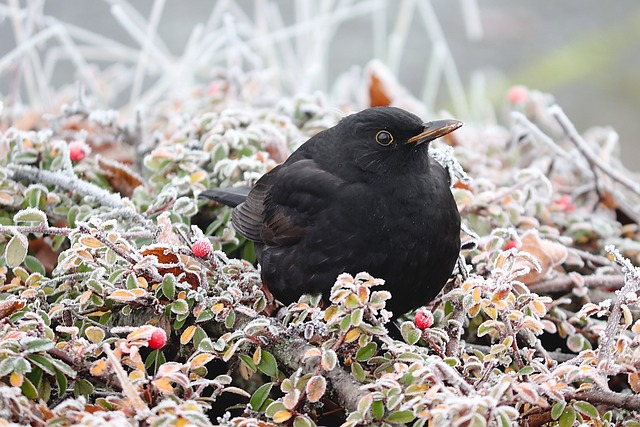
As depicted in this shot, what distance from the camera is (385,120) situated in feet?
7.43

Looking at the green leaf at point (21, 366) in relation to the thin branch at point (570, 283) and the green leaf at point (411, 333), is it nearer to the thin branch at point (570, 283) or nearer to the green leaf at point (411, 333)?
the green leaf at point (411, 333)

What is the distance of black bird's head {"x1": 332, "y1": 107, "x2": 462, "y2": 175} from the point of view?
2.23 metres

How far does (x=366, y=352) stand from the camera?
178cm

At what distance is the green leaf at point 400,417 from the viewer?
5.08 ft

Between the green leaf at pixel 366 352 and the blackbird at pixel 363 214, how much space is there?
1.03 feet

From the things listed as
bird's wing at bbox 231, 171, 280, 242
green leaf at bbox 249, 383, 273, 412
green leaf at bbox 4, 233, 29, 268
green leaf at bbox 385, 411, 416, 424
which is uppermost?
green leaf at bbox 4, 233, 29, 268

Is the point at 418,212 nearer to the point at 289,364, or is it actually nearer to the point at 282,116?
the point at 289,364

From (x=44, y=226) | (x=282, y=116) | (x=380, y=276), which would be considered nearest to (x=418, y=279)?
(x=380, y=276)

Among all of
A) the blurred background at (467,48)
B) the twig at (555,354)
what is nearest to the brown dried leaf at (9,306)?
the twig at (555,354)

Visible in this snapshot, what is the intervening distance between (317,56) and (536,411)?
253 cm

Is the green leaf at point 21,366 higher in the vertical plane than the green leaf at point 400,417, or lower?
higher

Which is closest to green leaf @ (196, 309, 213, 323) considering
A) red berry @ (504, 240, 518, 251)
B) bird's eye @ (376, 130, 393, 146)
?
bird's eye @ (376, 130, 393, 146)

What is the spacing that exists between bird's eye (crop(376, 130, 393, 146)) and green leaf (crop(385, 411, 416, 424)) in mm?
913

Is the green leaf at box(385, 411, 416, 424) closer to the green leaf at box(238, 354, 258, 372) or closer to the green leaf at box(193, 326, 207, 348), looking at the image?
the green leaf at box(238, 354, 258, 372)
